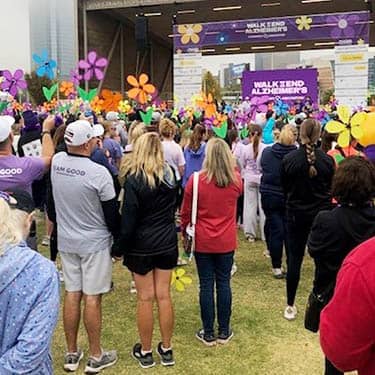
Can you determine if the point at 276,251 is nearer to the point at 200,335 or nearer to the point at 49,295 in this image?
the point at 200,335

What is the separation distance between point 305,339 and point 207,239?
3.56 feet

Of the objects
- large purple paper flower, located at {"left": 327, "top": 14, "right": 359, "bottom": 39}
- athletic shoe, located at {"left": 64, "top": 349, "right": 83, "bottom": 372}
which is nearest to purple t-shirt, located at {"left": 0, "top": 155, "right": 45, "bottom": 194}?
athletic shoe, located at {"left": 64, "top": 349, "right": 83, "bottom": 372}

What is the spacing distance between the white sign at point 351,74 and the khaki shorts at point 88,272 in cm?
1291

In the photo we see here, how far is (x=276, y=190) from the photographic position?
16.4 feet

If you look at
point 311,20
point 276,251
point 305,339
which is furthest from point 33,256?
point 311,20

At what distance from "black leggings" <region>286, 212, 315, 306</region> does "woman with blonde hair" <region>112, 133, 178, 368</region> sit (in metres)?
1.10

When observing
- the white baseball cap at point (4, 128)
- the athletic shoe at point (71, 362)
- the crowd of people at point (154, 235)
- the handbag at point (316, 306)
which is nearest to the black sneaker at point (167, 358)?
the crowd of people at point (154, 235)

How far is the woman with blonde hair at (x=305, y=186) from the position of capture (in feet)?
13.1

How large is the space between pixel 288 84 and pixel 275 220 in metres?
9.61

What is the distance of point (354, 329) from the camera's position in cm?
129

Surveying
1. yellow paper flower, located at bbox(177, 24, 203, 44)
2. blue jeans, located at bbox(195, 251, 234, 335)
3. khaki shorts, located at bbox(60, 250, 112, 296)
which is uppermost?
yellow paper flower, located at bbox(177, 24, 203, 44)

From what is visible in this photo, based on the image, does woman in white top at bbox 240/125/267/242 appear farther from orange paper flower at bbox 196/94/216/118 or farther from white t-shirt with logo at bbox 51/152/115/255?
white t-shirt with logo at bbox 51/152/115/255

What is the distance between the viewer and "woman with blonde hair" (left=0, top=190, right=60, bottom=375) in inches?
62.8

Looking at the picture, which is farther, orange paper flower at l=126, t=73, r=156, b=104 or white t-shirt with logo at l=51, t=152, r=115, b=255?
orange paper flower at l=126, t=73, r=156, b=104
